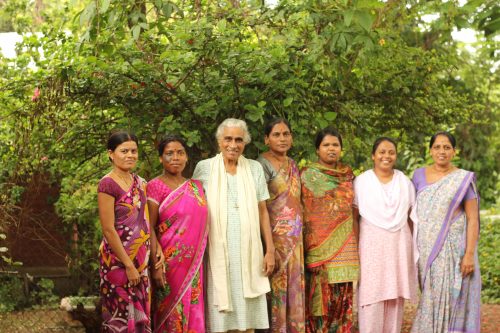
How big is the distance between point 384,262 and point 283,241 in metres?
0.81

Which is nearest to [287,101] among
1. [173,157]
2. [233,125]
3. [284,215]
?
[233,125]

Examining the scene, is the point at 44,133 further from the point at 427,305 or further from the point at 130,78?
the point at 427,305

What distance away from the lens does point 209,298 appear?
535cm

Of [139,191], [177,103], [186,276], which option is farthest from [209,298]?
[177,103]

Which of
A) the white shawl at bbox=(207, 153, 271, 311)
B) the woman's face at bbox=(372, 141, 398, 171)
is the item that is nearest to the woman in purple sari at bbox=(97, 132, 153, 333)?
the white shawl at bbox=(207, 153, 271, 311)

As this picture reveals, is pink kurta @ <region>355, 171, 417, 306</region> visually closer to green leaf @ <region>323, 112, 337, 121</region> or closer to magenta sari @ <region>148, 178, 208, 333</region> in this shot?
green leaf @ <region>323, 112, 337, 121</region>

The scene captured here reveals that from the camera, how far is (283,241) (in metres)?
5.64

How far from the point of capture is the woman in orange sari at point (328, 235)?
5.81m

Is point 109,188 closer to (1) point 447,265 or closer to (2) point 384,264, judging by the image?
(2) point 384,264

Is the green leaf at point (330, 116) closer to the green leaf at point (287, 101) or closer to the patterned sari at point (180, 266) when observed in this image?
the green leaf at point (287, 101)

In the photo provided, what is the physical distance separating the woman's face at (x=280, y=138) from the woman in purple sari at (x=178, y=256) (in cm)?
78

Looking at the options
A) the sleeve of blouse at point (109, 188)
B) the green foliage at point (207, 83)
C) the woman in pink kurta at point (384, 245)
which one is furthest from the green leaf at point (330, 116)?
the sleeve of blouse at point (109, 188)

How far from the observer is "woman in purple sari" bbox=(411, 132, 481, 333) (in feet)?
18.9

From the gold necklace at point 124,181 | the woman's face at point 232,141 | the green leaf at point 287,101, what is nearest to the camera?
the gold necklace at point 124,181
